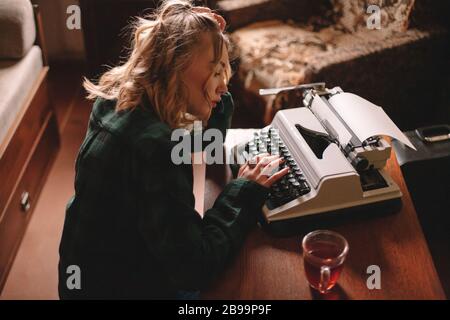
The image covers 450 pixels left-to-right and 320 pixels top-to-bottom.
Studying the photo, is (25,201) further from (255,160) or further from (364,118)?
(364,118)

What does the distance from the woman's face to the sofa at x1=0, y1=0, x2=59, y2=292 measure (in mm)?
1145

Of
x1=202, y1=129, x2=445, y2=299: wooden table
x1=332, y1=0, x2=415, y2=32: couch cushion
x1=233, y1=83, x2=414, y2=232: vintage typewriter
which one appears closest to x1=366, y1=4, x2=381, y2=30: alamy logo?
x1=332, y1=0, x2=415, y2=32: couch cushion

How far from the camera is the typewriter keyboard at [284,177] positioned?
123 cm

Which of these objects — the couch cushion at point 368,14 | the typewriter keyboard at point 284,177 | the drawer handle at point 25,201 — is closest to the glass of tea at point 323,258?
the typewriter keyboard at point 284,177

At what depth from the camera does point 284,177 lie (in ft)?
4.19

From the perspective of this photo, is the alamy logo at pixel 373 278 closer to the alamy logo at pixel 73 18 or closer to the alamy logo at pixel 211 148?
the alamy logo at pixel 211 148

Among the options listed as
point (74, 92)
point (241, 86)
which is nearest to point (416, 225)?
point (241, 86)

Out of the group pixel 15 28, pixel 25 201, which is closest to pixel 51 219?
pixel 25 201

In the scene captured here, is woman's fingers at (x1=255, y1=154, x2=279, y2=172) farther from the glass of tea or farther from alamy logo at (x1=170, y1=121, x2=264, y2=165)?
Answer: the glass of tea

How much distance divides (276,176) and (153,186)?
0.33 m

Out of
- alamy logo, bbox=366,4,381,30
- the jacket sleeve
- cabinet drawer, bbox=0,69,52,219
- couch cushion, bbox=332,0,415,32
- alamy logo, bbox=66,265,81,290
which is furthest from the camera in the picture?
alamy logo, bbox=366,4,381,30

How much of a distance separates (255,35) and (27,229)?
1.43 meters

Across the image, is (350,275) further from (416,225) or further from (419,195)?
(419,195)

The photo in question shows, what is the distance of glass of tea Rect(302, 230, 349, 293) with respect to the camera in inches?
41.5
